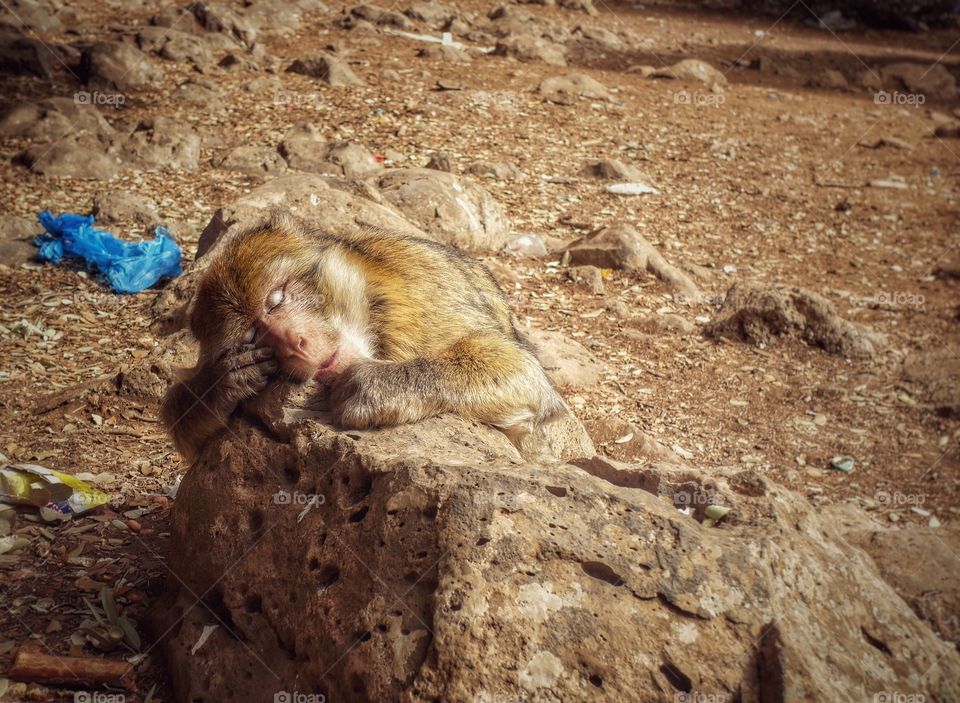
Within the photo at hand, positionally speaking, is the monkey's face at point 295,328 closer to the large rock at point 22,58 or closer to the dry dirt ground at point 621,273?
the dry dirt ground at point 621,273

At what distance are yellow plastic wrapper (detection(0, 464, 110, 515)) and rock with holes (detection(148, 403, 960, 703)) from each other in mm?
1262

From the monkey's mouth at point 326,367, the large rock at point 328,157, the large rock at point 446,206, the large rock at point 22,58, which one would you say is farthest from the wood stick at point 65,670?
the large rock at point 22,58

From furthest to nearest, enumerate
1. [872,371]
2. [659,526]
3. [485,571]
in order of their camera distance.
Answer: [872,371], [659,526], [485,571]

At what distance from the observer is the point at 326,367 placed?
3.55 m

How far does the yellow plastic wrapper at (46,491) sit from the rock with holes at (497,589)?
1262 mm

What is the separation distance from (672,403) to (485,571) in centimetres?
434

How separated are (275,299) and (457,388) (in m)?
0.81

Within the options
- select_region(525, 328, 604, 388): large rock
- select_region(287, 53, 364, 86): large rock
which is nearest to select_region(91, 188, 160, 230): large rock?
select_region(525, 328, 604, 388): large rock

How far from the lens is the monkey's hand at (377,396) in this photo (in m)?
3.34

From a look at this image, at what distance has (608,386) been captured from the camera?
269 inches

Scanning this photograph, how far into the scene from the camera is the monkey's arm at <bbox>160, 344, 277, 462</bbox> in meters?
3.47

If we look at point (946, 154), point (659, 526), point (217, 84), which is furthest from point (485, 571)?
point (946, 154)

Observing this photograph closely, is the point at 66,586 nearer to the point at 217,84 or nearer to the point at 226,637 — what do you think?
the point at 226,637

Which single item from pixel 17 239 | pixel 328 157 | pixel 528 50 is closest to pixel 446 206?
pixel 328 157
